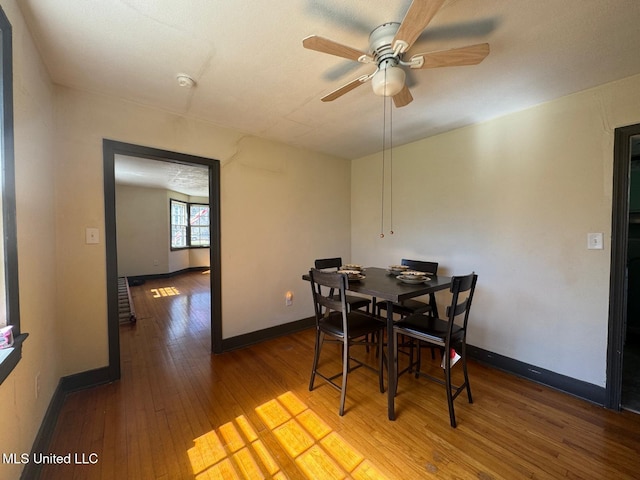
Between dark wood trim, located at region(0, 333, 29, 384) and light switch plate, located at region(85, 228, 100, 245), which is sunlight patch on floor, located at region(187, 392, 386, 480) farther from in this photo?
light switch plate, located at region(85, 228, 100, 245)

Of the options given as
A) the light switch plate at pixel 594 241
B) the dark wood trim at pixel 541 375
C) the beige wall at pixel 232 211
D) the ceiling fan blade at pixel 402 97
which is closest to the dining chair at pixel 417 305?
the dark wood trim at pixel 541 375

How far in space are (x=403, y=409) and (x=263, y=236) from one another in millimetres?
2147

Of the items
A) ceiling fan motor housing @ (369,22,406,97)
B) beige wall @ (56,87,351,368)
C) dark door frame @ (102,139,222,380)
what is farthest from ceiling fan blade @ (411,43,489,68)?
dark door frame @ (102,139,222,380)

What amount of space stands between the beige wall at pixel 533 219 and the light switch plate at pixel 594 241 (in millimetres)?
29

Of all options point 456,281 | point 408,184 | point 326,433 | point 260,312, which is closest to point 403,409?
point 326,433

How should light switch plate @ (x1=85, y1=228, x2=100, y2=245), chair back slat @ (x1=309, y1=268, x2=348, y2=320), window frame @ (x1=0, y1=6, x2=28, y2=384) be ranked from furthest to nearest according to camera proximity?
1. light switch plate @ (x1=85, y1=228, x2=100, y2=245)
2. chair back slat @ (x1=309, y1=268, x2=348, y2=320)
3. window frame @ (x1=0, y1=6, x2=28, y2=384)

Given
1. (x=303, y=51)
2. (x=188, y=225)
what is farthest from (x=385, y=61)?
(x=188, y=225)

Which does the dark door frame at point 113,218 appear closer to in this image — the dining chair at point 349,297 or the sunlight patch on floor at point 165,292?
the dining chair at point 349,297

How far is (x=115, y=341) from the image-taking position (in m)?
2.17

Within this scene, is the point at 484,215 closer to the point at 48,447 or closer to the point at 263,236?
the point at 263,236

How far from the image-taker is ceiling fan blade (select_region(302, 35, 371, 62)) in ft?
3.86

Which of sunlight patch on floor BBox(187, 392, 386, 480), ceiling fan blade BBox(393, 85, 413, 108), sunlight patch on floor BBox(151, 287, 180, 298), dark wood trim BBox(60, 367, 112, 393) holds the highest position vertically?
ceiling fan blade BBox(393, 85, 413, 108)

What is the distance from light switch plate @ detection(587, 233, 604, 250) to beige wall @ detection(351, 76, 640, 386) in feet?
0.10

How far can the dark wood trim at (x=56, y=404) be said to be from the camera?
1.31 meters
